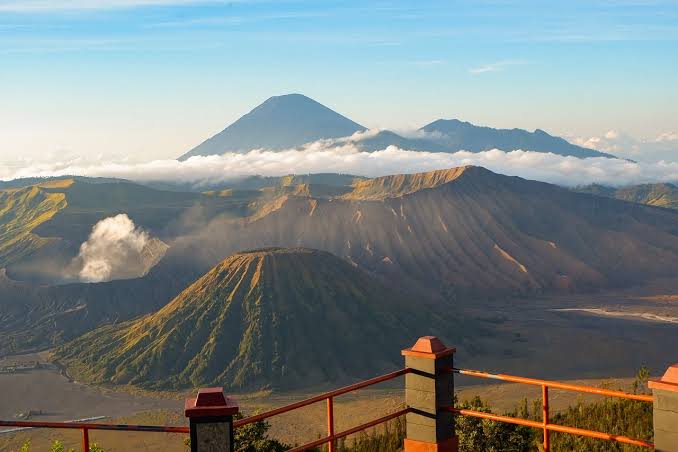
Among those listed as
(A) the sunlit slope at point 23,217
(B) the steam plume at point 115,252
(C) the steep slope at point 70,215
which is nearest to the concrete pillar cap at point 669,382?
(C) the steep slope at point 70,215

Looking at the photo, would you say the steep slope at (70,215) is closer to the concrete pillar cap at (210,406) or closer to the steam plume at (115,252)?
the steam plume at (115,252)


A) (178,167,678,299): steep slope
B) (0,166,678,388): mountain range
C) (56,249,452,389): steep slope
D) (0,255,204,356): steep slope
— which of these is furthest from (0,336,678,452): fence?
(178,167,678,299): steep slope

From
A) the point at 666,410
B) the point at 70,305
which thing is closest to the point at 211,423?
the point at 666,410

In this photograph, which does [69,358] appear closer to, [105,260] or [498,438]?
[105,260]

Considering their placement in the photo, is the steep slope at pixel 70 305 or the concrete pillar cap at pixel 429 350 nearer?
the concrete pillar cap at pixel 429 350

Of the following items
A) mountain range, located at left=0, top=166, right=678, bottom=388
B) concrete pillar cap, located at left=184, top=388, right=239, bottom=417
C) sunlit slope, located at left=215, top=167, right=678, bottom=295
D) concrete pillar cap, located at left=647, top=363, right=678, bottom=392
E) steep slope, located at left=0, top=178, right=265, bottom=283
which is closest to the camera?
concrete pillar cap, located at left=184, top=388, right=239, bottom=417

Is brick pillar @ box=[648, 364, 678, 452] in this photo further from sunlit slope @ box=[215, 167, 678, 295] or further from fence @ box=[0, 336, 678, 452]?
sunlit slope @ box=[215, 167, 678, 295]

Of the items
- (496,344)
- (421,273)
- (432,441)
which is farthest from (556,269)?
(432,441)

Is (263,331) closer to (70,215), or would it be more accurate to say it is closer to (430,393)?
(430,393)
